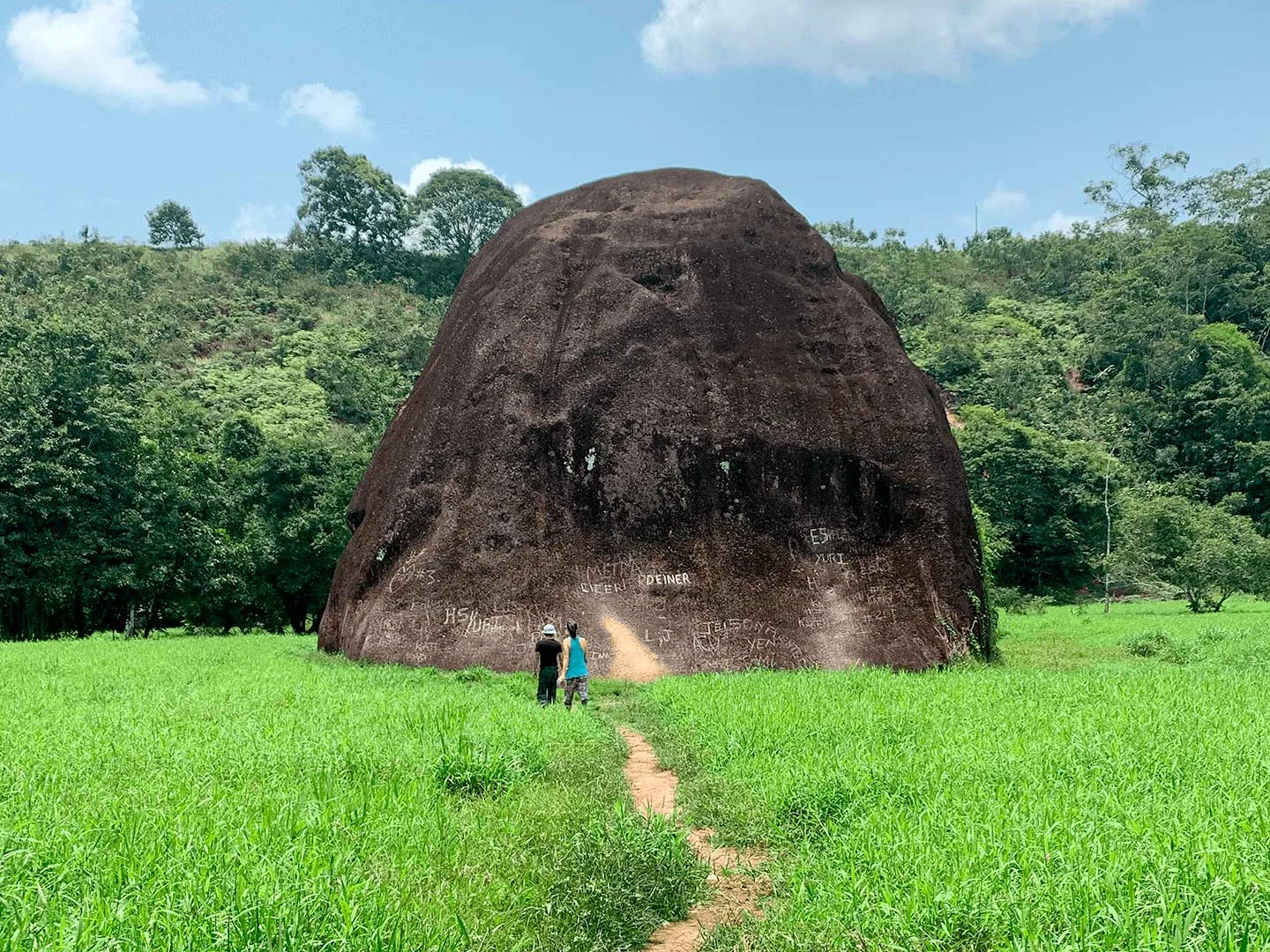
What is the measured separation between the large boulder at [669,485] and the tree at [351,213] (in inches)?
2290

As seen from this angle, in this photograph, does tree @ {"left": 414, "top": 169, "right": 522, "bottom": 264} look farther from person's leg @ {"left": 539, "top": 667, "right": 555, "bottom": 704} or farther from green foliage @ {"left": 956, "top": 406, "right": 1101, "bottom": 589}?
person's leg @ {"left": 539, "top": 667, "right": 555, "bottom": 704}

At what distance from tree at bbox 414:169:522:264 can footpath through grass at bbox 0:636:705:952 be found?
68467 mm

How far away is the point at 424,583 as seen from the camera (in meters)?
15.0

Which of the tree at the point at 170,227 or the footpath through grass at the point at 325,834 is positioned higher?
the tree at the point at 170,227

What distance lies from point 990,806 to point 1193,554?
28.0 meters

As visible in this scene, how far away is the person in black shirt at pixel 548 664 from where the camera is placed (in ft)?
37.8

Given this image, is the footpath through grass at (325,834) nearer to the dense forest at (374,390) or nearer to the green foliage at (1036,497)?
the dense forest at (374,390)

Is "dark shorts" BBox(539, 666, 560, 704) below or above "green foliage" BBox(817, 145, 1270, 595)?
below

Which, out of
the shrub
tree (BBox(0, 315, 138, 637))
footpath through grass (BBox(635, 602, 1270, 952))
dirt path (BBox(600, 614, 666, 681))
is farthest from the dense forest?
footpath through grass (BBox(635, 602, 1270, 952))

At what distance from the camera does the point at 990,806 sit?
196 inches

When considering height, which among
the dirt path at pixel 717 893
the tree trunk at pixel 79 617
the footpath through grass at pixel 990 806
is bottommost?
the tree trunk at pixel 79 617

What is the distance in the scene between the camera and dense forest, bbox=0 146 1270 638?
25.6 m

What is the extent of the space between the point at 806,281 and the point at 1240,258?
176 feet

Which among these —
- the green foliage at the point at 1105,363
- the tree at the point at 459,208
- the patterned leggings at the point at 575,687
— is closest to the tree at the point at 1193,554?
the green foliage at the point at 1105,363
